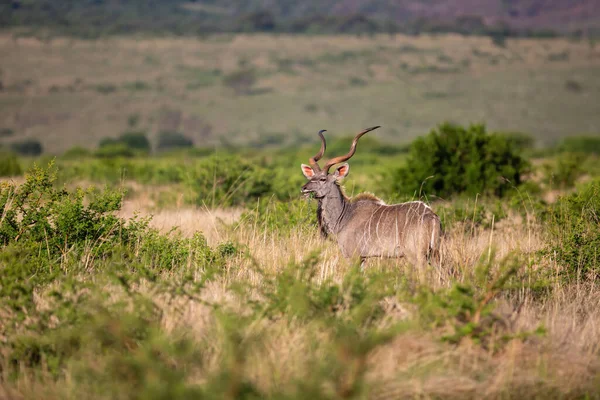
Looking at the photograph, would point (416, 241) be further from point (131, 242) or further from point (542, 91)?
point (542, 91)

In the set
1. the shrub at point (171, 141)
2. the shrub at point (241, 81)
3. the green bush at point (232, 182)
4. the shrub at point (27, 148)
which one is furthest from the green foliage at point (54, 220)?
the shrub at point (241, 81)

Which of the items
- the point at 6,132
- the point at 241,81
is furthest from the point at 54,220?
the point at 241,81

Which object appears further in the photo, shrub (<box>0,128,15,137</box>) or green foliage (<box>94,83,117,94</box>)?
green foliage (<box>94,83,117,94</box>)

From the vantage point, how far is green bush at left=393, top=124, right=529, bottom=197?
1750 centimetres

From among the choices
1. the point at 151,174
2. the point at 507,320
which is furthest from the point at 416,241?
the point at 151,174

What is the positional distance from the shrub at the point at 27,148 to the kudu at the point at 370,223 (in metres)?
82.4

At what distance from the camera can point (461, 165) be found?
59.0ft

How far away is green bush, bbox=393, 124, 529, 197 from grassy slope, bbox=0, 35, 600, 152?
8129cm

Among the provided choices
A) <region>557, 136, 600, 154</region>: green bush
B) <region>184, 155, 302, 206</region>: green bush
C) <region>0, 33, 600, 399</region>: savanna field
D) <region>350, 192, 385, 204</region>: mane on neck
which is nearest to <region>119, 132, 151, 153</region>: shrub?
<region>557, 136, 600, 154</region>: green bush

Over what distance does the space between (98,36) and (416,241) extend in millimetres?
161662

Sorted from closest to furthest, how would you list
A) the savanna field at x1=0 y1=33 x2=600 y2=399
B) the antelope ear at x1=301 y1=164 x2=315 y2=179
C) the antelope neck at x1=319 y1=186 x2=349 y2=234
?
1. the savanna field at x1=0 y1=33 x2=600 y2=399
2. the antelope neck at x1=319 y1=186 x2=349 y2=234
3. the antelope ear at x1=301 y1=164 x2=315 y2=179

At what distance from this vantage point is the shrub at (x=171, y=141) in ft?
324

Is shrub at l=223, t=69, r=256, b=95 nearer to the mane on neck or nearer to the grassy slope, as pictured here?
the grassy slope

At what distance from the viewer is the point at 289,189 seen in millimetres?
17125
